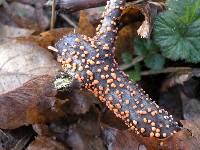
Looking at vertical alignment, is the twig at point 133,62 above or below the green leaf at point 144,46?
below

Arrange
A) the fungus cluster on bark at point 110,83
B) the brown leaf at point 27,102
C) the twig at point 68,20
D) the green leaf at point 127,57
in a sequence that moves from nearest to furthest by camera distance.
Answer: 1. the fungus cluster on bark at point 110,83
2. the brown leaf at point 27,102
3. the green leaf at point 127,57
4. the twig at point 68,20

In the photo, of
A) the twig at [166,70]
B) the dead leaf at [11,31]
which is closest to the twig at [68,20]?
the dead leaf at [11,31]

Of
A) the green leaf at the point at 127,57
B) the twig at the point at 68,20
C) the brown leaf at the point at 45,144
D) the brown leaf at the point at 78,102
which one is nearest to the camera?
the brown leaf at the point at 45,144

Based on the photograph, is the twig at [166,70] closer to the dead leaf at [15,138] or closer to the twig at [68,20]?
the twig at [68,20]

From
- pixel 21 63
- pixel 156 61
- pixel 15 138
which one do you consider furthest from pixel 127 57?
pixel 15 138

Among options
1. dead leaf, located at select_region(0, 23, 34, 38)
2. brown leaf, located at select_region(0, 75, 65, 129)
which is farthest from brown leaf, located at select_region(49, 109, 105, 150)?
dead leaf, located at select_region(0, 23, 34, 38)

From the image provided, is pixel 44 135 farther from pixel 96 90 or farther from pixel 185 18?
pixel 185 18

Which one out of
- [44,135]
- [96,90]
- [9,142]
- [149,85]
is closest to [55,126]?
[44,135]
